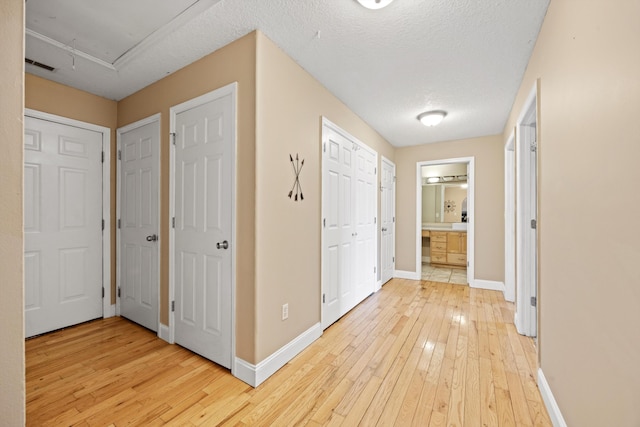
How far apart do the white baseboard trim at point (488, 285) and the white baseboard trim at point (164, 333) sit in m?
4.27

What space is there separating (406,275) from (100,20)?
496cm

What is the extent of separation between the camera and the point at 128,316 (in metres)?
2.90

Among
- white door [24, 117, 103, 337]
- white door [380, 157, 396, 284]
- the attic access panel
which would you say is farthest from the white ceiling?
white door [380, 157, 396, 284]

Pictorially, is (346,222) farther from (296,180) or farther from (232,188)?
(232,188)

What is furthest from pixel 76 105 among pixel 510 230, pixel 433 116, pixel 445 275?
pixel 445 275

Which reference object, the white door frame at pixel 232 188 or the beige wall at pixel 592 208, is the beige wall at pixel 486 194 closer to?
the beige wall at pixel 592 208

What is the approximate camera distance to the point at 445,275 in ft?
17.0

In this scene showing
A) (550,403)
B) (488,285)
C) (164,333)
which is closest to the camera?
(550,403)

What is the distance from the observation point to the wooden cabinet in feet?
18.8

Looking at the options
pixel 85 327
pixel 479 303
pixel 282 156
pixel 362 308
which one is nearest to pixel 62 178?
pixel 85 327

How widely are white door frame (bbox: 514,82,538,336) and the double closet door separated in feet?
5.48

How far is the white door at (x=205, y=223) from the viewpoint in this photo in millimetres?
2008

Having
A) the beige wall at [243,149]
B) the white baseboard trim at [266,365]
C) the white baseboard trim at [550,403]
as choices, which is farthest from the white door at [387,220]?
the beige wall at [243,149]

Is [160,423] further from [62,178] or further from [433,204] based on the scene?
[433,204]
